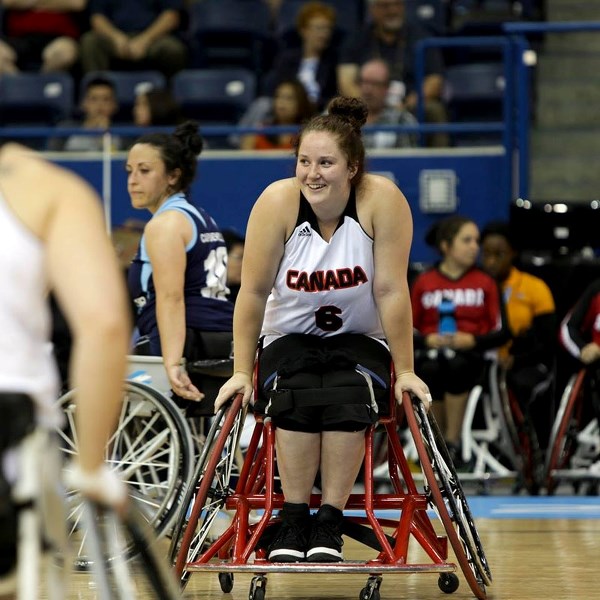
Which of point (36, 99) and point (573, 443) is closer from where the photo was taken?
point (573, 443)

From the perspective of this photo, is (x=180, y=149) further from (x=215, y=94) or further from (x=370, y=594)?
A: (x=215, y=94)

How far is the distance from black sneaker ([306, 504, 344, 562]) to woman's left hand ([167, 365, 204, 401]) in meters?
0.93

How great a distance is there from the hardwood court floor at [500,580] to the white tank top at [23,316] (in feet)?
7.12

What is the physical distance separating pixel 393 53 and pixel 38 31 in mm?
2540

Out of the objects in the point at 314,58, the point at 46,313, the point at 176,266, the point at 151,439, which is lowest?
the point at 151,439

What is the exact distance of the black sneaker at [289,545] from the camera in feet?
12.8

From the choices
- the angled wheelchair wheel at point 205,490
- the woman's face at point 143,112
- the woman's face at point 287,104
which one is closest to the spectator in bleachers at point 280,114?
the woman's face at point 287,104

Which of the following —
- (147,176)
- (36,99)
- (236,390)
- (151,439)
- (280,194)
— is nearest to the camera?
(236,390)

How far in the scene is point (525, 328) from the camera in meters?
7.50

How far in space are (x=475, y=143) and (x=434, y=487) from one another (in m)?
5.43

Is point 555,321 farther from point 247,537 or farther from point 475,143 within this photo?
point 247,537

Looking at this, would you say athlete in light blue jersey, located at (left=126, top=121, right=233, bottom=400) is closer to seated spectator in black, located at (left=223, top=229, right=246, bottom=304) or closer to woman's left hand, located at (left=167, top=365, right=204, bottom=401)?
woman's left hand, located at (left=167, top=365, right=204, bottom=401)

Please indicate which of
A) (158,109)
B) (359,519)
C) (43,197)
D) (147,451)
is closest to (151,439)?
(147,451)

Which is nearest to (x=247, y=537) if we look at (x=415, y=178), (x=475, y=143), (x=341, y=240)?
(x=341, y=240)
